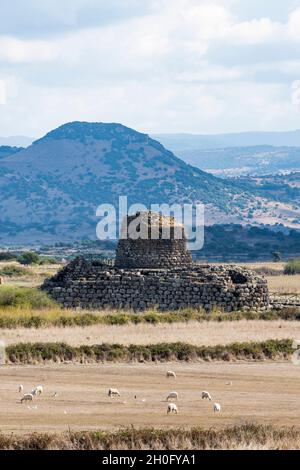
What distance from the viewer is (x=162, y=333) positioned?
32219mm

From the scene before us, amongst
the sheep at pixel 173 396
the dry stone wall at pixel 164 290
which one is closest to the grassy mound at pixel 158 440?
the sheep at pixel 173 396

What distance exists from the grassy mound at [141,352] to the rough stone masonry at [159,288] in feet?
32.2

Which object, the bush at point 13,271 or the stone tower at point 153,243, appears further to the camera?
the bush at point 13,271

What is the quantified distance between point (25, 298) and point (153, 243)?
4.73m

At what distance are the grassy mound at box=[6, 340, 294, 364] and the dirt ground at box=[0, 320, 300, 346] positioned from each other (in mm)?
1510

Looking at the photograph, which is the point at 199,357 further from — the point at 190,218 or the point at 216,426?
the point at 190,218

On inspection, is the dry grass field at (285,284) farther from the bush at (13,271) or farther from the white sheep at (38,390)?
the white sheep at (38,390)

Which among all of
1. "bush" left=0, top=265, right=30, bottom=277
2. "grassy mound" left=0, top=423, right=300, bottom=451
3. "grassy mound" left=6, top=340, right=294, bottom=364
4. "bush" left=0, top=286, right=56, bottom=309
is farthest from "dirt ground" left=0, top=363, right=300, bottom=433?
"bush" left=0, top=265, right=30, bottom=277

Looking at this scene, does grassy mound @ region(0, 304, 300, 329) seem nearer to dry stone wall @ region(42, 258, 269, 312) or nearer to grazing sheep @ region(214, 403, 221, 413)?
dry stone wall @ region(42, 258, 269, 312)

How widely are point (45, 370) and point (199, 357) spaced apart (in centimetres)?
358

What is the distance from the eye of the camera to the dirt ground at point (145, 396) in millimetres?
19750

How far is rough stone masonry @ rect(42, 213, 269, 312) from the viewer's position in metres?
38.4

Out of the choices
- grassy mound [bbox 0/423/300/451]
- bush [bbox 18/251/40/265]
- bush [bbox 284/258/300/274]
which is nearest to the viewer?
grassy mound [bbox 0/423/300/451]

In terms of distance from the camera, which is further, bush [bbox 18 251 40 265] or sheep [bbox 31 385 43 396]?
bush [bbox 18 251 40 265]
